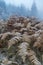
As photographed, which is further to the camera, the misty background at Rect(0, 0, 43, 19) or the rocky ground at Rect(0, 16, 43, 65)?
the misty background at Rect(0, 0, 43, 19)

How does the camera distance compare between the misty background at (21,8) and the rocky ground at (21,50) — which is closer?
the rocky ground at (21,50)

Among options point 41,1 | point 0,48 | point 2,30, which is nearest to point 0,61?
point 0,48

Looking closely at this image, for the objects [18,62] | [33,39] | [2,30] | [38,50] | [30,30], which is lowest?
[18,62]

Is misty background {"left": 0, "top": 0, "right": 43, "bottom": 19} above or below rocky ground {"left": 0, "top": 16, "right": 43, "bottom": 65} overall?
above

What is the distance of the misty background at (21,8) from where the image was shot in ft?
33.7

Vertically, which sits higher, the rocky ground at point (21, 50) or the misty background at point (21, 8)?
the misty background at point (21, 8)

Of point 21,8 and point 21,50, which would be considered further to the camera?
point 21,8

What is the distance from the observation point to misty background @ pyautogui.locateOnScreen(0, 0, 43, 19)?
10.3m

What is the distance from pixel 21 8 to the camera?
10945mm

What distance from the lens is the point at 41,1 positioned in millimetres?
10297

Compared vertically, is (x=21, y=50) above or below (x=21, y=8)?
below

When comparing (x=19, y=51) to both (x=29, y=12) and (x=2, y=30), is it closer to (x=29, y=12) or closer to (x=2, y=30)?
(x=2, y=30)

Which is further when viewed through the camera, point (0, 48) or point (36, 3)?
point (36, 3)

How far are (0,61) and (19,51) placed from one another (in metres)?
0.34
